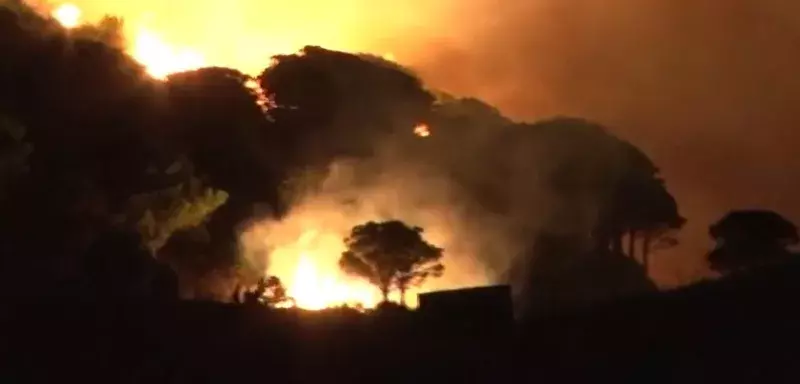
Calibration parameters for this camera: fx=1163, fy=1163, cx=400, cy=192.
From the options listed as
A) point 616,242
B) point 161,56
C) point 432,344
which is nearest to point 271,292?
point 616,242

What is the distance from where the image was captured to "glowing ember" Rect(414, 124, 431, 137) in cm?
3422

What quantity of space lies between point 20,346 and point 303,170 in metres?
17.4

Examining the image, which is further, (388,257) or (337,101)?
(337,101)

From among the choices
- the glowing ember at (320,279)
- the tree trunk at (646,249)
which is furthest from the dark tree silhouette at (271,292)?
the tree trunk at (646,249)

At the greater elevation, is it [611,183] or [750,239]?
[611,183]

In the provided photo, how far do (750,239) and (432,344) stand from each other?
14.2 m

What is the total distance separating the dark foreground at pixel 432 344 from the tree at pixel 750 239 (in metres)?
10.0

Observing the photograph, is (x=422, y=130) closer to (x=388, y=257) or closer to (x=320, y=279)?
(x=320, y=279)

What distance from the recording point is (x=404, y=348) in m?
14.0

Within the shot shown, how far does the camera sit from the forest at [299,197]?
658 inches

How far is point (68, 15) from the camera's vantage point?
32.3 meters

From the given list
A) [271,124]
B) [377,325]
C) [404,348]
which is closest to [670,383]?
[404,348]

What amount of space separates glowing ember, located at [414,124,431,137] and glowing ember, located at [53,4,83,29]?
32.8 feet

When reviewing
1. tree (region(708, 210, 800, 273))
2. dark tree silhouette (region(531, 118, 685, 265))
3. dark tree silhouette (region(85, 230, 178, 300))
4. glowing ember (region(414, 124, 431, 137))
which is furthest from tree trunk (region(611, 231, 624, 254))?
dark tree silhouette (region(85, 230, 178, 300))
